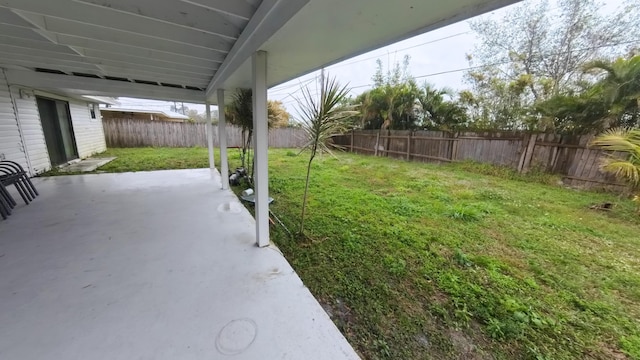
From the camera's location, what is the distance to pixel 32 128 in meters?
5.45

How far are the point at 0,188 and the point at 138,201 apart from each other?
60.0 inches

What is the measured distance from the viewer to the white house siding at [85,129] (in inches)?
302

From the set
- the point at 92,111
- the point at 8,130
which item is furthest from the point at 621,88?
the point at 92,111

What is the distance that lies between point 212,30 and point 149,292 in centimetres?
225

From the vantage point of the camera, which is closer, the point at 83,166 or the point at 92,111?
the point at 83,166

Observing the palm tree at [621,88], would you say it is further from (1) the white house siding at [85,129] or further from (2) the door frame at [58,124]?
(1) the white house siding at [85,129]

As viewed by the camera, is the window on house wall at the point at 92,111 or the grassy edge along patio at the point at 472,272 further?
the window on house wall at the point at 92,111

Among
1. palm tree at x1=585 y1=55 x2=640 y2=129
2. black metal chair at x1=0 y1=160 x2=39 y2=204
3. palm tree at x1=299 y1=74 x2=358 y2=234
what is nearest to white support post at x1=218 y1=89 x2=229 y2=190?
palm tree at x1=299 y1=74 x2=358 y2=234

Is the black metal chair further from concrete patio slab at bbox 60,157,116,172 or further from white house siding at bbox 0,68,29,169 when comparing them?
concrete patio slab at bbox 60,157,116,172

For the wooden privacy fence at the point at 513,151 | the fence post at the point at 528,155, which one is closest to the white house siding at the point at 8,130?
the wooden privacy fence at the point at 513,151

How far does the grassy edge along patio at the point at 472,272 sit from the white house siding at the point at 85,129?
813 centimetres

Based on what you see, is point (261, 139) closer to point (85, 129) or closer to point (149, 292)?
point (149, 292)

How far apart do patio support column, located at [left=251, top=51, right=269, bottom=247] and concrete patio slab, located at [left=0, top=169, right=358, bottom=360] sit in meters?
0.29

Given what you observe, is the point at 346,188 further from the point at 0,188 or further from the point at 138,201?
the point at 0,188
